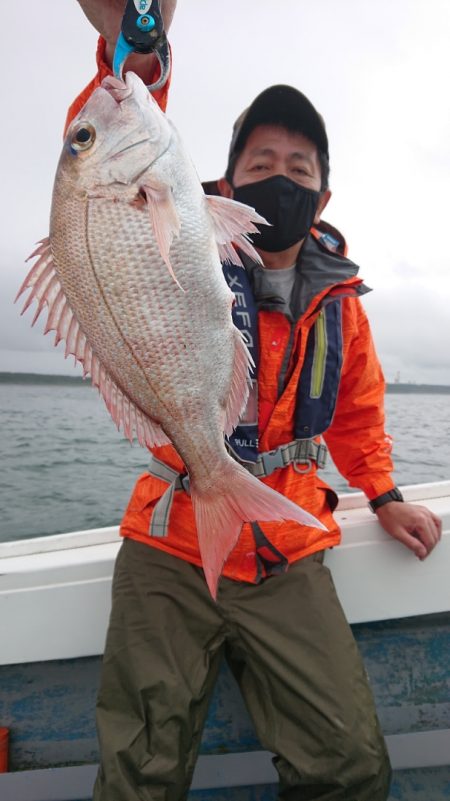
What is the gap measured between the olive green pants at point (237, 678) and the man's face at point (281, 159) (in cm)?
160

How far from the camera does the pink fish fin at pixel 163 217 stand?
129 centimetres

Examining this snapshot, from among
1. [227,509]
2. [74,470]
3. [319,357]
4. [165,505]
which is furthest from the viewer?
[74,470]

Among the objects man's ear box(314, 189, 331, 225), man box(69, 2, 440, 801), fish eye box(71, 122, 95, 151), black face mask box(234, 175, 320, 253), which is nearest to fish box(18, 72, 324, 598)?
fish eye box(71, 122, 95, 151)

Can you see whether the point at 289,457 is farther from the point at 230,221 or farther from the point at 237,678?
the point at 230,221

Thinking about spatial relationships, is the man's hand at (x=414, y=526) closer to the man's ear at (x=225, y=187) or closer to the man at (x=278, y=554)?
the man at (x=278, y=554)

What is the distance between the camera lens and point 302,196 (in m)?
2.18

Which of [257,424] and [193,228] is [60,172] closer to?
[193,228]

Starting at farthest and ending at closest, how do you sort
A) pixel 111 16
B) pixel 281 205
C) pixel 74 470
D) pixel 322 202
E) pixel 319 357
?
1. pixel 74 470
2. pixel 322 202
3. pixel 319 357
4. pixel 281 205
5. pixel 111 16

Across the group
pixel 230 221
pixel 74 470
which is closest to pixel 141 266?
pixel 230 221

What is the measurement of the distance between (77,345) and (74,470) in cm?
865

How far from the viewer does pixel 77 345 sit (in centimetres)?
150

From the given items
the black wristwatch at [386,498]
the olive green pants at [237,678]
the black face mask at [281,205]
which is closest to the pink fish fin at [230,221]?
the black face mask at [281,205]

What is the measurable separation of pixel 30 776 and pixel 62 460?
28.1 ft

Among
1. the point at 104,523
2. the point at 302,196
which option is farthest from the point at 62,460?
the point at 302,196
